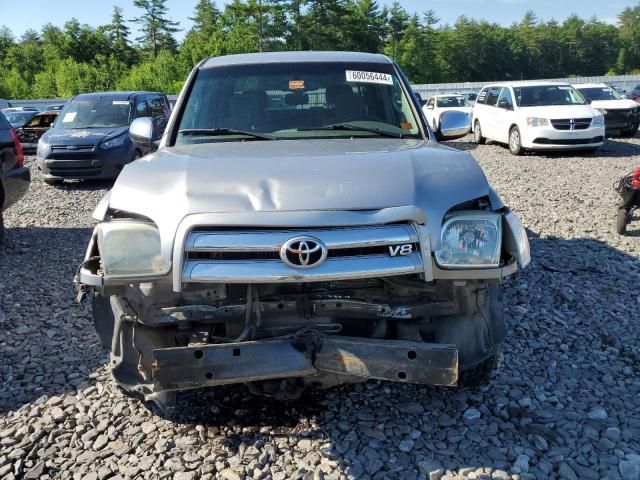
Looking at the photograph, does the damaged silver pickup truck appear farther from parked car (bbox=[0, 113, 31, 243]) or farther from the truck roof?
parked car (bbox=[0, 113, 31, 243])

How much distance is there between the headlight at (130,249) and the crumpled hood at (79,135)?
9.24m

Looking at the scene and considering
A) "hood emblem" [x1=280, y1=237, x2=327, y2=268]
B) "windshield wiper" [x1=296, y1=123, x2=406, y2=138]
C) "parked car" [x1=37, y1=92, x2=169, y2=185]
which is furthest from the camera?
"parked car" [x1=37, y1=92, x2=169, y2=185]

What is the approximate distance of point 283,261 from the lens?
2516 millimetres

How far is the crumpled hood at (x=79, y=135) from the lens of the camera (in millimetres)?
11195

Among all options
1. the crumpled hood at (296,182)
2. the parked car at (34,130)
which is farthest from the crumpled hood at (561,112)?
the parked car at (34,130)

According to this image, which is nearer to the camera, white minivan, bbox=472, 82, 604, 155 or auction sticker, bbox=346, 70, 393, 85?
auction sticker, bbox=346, 70, 393, 85

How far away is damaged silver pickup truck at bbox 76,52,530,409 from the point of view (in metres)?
2.54

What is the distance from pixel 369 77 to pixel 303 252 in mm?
2192

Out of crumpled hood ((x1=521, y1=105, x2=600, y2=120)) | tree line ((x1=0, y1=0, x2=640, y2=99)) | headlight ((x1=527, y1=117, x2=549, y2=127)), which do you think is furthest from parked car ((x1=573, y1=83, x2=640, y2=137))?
tree line ((x1=0, y1=0, x2=640, y2=99))

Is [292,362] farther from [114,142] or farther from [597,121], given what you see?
[597,121]

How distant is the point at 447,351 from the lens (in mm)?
2617

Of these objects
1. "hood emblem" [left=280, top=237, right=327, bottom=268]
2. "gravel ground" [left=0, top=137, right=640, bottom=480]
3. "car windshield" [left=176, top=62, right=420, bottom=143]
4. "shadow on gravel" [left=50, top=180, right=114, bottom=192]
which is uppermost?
"car windshield" [left=176, top=62, right=420, bottom=143]

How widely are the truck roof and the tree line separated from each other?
49.9 meters

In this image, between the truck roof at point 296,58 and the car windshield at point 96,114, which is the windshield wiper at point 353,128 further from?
the car windshield at point 96,114
